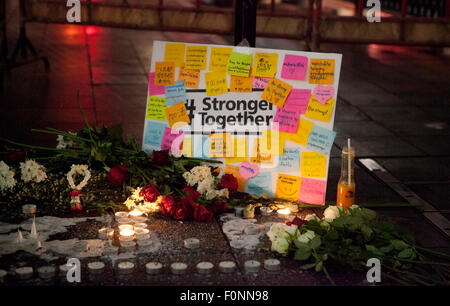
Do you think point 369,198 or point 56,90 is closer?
point 369,198

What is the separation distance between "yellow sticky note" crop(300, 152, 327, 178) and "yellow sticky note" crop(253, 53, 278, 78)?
67cm

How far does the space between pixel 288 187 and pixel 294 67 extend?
916 millimetres

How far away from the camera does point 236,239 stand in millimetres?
4574

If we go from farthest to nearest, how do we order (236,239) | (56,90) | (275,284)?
(56,90)
(236,239)
(275,284)

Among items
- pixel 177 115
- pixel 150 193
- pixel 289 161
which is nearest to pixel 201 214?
pixel 150 193

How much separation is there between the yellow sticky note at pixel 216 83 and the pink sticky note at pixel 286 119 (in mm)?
459

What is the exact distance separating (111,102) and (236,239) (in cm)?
463

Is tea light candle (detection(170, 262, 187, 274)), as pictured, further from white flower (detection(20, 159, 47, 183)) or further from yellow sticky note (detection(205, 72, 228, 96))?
yellow sticky note (detection(205, 72, 228, 96))

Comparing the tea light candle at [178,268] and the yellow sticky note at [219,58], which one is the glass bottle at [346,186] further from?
the tea light candle at [178,268]

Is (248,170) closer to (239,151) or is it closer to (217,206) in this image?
(239,151)

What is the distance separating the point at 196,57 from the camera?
5465 mm
